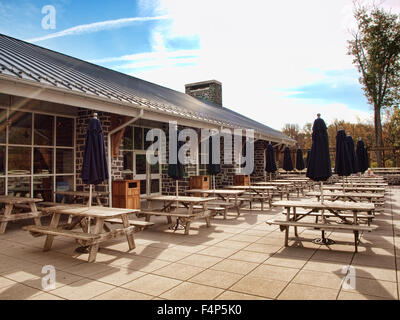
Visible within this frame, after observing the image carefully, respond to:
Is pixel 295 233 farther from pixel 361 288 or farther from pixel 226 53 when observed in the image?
pixel 226 53

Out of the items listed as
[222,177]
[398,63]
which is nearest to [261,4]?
[222,177]

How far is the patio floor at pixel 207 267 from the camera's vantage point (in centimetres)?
307

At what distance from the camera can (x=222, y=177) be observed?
14820mm

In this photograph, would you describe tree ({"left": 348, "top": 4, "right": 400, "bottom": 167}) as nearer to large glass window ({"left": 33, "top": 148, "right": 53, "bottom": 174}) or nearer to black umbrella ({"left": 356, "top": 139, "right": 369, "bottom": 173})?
black umbrella ({"left": 356, "top": 139, "right": 369, "bottom": 173})

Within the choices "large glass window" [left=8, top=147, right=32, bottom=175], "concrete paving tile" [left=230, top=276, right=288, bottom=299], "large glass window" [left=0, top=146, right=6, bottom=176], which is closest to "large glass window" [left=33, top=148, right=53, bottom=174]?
"large glass window" [left=8, top=147, right=32, bottom=175]

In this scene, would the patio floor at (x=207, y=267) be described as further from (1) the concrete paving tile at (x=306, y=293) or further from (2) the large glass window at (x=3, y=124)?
(2) the large glass window at (x=3, y=124)

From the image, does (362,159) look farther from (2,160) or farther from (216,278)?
(2,160)

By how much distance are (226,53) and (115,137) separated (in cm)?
434

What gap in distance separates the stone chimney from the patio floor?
48.9 feet

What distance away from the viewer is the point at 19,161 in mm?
7324

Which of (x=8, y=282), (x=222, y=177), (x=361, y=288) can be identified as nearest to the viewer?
(x=361, y=288)

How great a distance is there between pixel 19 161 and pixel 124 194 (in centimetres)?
265

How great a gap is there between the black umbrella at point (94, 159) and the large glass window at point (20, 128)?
3.40 meters
